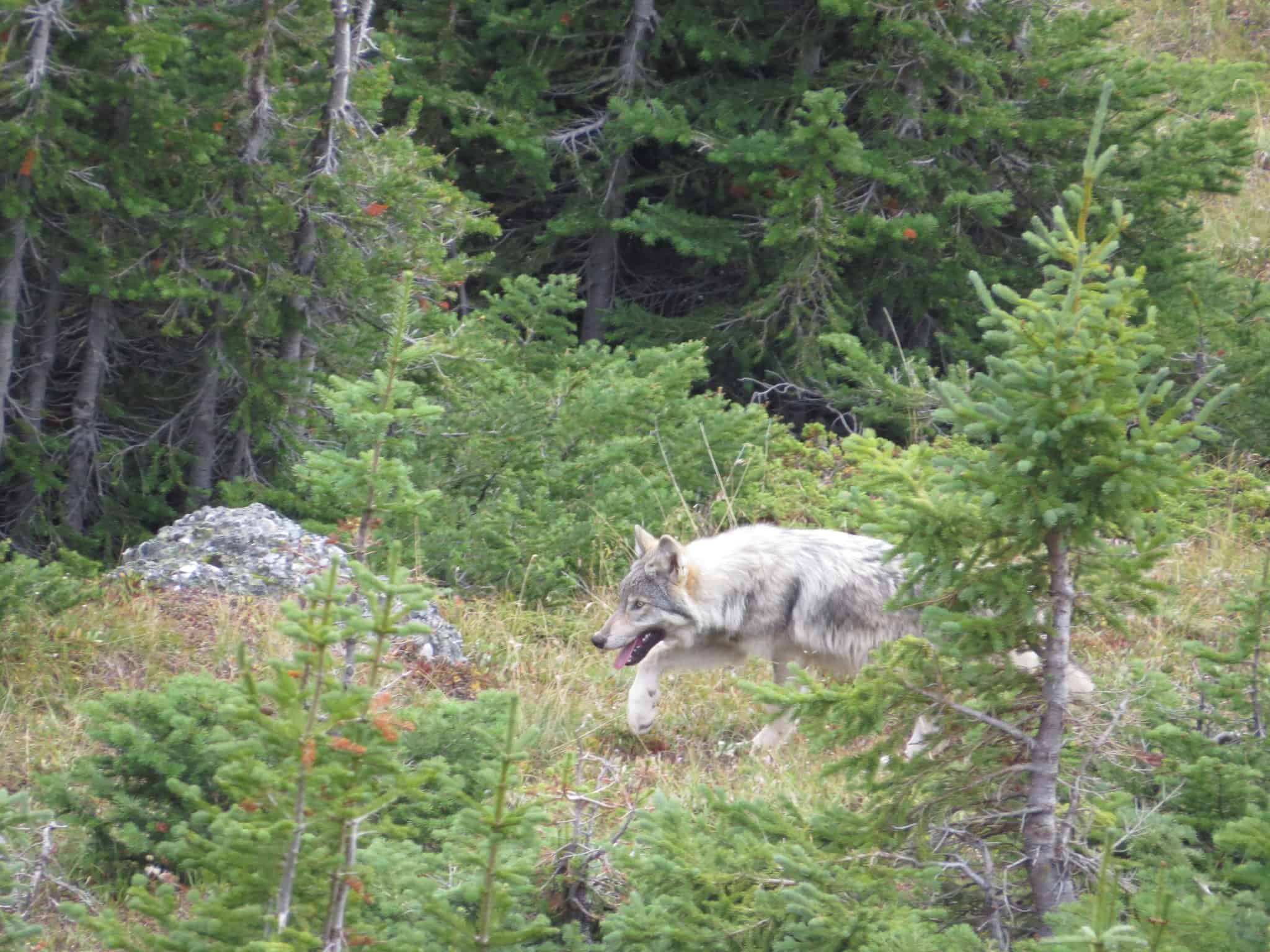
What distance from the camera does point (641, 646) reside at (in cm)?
762

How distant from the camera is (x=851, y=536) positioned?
764 cm

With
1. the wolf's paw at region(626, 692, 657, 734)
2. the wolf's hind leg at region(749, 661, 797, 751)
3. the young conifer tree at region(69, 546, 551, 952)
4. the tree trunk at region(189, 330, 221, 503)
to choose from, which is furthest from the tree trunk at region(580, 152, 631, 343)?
the young conifer tree at region(69, 546, 551, 952)

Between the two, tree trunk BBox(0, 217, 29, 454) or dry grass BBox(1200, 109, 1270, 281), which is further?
dry grass BBox(1200, 109, 1270, 281)

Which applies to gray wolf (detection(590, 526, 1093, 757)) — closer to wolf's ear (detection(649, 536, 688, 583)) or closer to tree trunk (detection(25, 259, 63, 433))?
wolf's ear (detection(649, 536, 688, 583))

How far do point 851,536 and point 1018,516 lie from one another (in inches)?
154

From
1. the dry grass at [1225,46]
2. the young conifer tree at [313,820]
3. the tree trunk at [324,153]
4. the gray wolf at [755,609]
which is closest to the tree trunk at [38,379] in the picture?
the tree trunk at [324,153]

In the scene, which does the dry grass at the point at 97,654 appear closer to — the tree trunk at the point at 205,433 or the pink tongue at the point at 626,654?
the pink tongue at the point at 626,654

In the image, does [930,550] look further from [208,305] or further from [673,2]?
[673,2]

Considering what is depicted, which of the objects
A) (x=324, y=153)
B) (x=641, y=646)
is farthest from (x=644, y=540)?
(x=324, y=153)

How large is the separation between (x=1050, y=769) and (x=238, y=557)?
6.25 m

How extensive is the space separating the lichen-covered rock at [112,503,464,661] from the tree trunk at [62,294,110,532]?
185 centimetres

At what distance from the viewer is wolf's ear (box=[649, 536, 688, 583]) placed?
24.4 ft

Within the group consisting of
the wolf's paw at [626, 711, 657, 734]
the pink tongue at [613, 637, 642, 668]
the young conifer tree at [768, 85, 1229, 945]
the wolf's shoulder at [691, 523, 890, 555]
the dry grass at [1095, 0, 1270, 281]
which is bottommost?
the wolf's paw at [626, 711, 657, 734]

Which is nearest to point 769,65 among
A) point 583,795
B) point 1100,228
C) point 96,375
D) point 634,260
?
point 634,260
